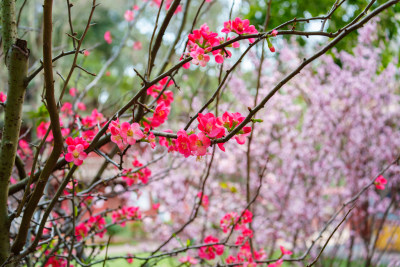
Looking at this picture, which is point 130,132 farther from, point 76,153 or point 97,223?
point 97,223

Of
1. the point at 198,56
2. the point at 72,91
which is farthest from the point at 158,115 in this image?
the point at 72,91

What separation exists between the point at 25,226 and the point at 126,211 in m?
1.17

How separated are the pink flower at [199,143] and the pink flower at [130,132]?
18cm

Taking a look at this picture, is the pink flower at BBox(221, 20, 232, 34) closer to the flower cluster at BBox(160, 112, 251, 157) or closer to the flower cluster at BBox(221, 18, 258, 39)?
the flower cluster at BBox(221, 18, 258, 39)

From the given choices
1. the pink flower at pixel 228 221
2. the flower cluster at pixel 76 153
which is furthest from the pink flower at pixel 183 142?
the pink flower at pixel 228 221

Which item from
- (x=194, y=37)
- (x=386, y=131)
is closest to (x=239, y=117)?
(x=194, y=37)

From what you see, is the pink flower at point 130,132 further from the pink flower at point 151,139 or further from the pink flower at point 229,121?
the pink flower at point 229,121

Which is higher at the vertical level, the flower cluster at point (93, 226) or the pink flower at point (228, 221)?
the flower cluster at point (93, 226)

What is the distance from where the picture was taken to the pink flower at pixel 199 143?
0.95 m

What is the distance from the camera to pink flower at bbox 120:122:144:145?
1.03 m

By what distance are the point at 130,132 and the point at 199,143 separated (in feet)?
0.75

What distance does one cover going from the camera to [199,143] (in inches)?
37.8

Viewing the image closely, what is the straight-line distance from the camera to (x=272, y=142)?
5742 millimetres

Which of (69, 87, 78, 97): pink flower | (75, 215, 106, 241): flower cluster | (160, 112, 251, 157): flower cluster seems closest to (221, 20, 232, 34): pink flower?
(160, 112, 251, 157): flower cluster
